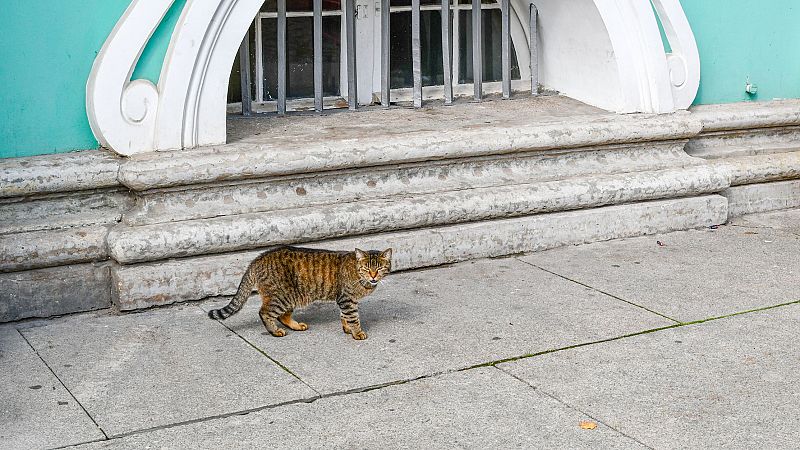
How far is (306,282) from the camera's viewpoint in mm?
5305

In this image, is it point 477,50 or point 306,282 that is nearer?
point 306,282

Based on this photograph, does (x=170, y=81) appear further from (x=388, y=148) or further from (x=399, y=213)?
(x=399, y=213)

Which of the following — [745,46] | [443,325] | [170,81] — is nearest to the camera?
[443,325]

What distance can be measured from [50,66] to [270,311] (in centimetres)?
172

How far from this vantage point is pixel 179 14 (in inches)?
229

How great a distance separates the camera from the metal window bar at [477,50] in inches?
289

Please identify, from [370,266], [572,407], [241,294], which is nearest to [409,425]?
[572,407]

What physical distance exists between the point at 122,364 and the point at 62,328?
0.66 m

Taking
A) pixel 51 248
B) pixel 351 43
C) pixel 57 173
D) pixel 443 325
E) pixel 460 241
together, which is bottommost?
pixel 443 325

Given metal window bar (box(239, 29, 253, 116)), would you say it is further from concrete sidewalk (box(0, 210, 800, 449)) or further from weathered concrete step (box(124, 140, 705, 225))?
concrete sidewalk (box(0, 210, 800, 449))

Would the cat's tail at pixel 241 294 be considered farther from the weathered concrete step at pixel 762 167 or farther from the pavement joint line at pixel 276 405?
the weathered concrete step at pixel 762 167

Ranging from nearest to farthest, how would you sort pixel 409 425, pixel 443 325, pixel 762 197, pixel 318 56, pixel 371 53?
pixel 409 425 < pixel 443 325 < pixel 318 56 < pixel 371 53 < pixel 762 197

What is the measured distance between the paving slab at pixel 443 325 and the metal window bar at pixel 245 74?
1.50 m

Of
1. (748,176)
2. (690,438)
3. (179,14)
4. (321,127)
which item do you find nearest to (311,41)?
(321,127)
